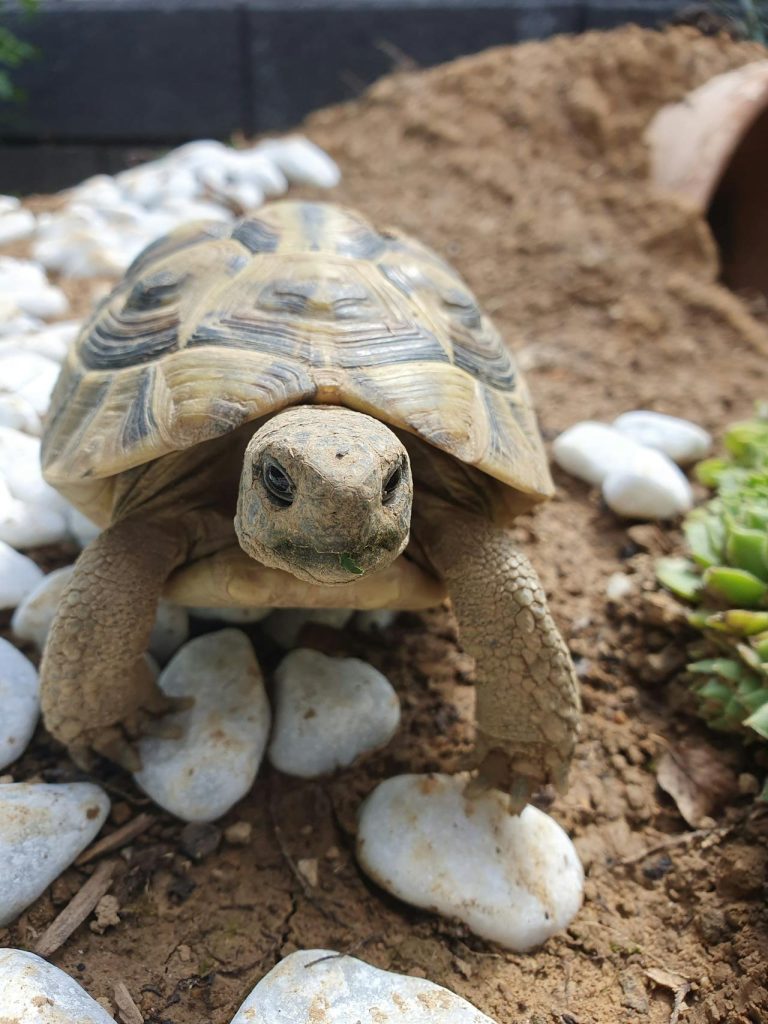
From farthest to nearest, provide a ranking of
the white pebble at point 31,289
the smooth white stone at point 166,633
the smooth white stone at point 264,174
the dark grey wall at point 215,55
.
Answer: the dark grey wall at point 215,55 < the smooth white stone at point 264,174 < the white pebble at point 31,289 < the smooth white stone at point 166,633

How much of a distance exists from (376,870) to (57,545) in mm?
1340

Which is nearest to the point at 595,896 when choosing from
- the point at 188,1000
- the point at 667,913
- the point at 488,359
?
the point at 667,913

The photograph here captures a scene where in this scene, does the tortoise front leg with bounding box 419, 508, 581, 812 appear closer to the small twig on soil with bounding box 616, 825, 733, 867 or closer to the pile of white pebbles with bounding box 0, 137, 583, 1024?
the pile of white pebbles with bounding box 0, 137, 583, 1024

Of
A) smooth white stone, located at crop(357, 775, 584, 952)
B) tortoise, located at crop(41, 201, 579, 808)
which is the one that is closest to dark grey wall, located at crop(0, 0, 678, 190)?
tortoise, located at crop(41, 201, 579, 808)

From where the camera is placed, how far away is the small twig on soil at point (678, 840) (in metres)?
2.02

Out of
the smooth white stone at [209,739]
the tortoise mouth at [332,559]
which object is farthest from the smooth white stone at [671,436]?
the tortoise mouth at [332,559]

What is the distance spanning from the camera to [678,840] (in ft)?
6.70

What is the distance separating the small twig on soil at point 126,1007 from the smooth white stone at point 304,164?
15.1ft

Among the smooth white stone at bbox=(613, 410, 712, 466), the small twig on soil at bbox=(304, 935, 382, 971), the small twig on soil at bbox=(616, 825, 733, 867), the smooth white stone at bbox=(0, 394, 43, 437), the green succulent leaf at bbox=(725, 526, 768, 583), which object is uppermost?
the green succulent leaf at bbox=(725, 526, 768, 583)

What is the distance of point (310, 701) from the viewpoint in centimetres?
211

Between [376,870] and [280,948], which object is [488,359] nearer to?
[376,870]

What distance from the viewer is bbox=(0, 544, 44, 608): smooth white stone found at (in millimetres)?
2275

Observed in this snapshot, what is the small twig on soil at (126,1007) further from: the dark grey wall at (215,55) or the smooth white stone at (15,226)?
the dark grey wall at (215,55)

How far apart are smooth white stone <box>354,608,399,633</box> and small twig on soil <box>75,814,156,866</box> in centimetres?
79
